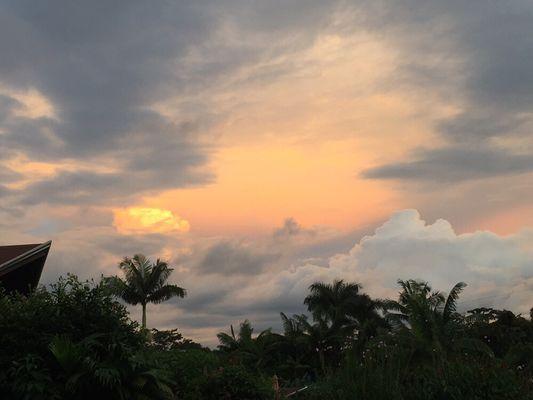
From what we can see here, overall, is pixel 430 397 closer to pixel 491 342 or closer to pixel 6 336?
pixel 6 336

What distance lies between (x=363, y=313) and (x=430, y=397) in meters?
45.2

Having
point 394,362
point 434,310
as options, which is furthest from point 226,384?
point 434,310

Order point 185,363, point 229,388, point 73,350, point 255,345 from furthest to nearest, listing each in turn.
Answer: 1. point 255,345
2. point 185,363
3. point 229,388
4. point 73,350

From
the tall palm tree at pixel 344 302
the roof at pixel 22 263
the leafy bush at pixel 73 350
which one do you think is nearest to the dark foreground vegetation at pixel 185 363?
the leafy bush at pixel 73 350

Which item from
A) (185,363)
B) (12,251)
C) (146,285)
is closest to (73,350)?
(185,363)

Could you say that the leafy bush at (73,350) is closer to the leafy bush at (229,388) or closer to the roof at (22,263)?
the leafy bush at (229,388)

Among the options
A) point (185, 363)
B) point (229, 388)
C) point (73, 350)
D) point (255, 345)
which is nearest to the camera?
point (73, 350)

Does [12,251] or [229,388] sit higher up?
[12,251]

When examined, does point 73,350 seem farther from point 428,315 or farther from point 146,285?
point 146,285

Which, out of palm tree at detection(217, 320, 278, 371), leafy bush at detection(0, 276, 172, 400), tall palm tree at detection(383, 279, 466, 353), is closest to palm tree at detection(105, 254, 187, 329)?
palm tree at detection(217, 320, 278, 371)

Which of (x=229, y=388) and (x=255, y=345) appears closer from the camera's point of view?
(x=229, y=388)

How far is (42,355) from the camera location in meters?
19.9

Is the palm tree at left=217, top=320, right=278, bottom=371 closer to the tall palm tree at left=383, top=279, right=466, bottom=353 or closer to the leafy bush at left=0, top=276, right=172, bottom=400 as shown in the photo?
the tall palm tree at left=383, top=279, right=466, bottom=353

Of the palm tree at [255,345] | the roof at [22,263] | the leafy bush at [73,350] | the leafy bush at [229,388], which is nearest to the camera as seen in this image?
the leafy bush at [73,350]
